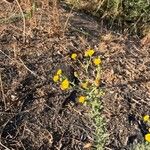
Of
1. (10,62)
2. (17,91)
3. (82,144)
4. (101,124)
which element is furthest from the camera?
(10,62)

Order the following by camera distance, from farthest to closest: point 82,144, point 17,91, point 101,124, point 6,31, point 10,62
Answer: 1. point 6,31
2. point 10,62
3. point 17,91
4. point 82,144
5. point 101,124

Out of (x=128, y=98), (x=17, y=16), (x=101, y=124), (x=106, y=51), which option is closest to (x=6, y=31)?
(x=17, y=16)

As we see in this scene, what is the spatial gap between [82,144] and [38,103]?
44 centimetres

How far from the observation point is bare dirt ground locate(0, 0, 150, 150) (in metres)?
3.44

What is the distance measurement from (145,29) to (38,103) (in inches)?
61.2

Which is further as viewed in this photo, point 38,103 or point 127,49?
point 127,49

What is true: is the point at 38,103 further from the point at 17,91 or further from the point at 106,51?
the point at 106,51

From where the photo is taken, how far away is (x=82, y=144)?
3416mm

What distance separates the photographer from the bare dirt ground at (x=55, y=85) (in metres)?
3.44

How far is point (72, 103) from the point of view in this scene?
3.65 meters

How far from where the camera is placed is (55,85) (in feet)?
12.3

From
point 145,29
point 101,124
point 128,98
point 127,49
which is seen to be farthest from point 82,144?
point 145,29

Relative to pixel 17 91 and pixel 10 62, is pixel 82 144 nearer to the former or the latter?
pixel 17 91

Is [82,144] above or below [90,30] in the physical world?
below
